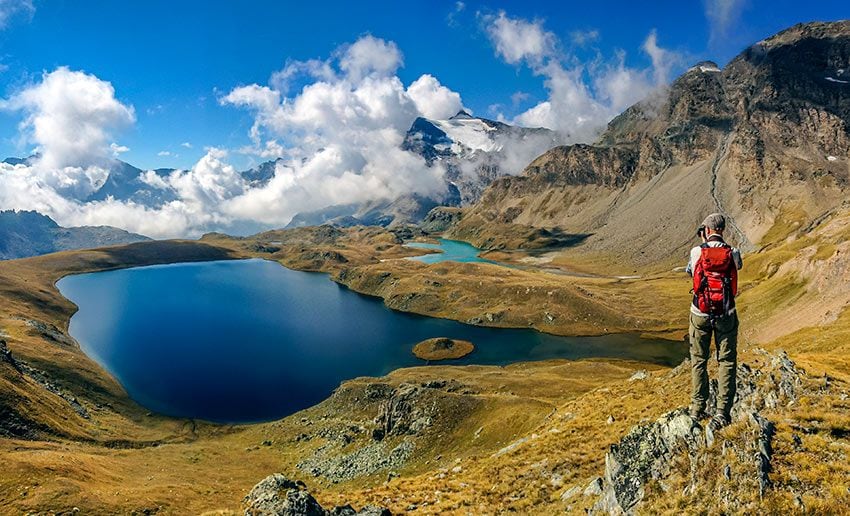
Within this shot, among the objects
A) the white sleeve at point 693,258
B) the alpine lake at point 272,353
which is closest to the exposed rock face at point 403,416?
the alpine lake at point 272,353

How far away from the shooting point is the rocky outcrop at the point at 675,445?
16375 millimetres

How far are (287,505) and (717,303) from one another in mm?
22856

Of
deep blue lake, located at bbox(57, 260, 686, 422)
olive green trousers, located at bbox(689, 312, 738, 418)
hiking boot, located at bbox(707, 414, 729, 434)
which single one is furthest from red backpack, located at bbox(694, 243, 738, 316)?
deep blue lake, located at bbox(57, 260, 686, 422)

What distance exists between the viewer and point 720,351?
16.8 m

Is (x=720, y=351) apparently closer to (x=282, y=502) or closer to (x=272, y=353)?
(x=282, y=502)

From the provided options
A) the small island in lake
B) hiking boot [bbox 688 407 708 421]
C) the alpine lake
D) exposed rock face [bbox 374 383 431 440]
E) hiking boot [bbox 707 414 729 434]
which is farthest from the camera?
the small island in lake

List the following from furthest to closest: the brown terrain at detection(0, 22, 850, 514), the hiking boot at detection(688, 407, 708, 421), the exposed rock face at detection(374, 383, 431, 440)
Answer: the exposed rock face at detection(374, 383, 431, 440) < the hiking boot at detection(688, 407, 708, 421) < the brown terrain at detection(0, 22, 850, 514)

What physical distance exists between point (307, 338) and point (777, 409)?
154740 millimetres

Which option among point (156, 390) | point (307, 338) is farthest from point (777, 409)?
point (307, 338)

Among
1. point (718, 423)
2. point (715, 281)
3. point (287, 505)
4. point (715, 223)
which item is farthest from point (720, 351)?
point (287, 505)

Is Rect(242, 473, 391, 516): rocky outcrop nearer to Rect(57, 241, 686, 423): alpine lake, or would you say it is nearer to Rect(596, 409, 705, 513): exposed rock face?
Rect(596, 409, 705, 513): exposed rock face

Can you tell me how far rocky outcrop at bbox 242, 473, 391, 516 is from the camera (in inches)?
1011

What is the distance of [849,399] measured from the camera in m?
19.8

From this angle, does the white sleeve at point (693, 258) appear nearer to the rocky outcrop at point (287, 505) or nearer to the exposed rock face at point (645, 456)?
the exposed rock face at point (645, 456)
